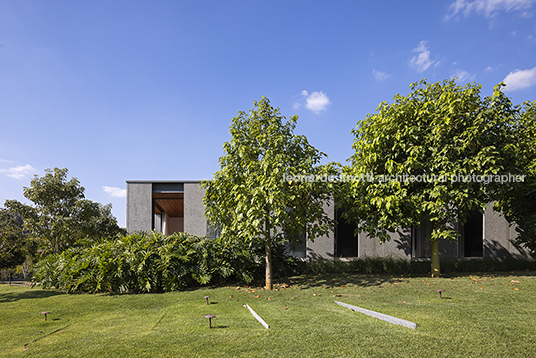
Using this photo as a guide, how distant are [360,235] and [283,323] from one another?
8727 millimetres

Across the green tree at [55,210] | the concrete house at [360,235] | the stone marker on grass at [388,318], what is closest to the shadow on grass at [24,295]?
the concrete house at [360,235]

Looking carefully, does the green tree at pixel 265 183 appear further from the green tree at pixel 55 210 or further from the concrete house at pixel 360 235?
the green tree at pixel 55 210

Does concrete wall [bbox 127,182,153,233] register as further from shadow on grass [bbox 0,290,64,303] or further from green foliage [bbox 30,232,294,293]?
shadow on grass [bbox 0,290,64,303]

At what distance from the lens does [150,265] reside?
9.66 meters

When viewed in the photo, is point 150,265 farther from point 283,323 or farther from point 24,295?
point 283,323

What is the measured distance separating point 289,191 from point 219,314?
3.96m

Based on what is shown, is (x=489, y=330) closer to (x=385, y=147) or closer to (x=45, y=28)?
(x=385, y=147)

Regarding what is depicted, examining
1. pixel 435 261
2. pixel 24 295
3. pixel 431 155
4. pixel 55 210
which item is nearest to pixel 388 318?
pixel 431 155

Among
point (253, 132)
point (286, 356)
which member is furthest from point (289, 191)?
point (286, 356)

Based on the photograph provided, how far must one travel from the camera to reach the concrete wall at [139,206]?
14000 millimetres

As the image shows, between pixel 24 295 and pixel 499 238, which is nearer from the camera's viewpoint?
pixel 24 295

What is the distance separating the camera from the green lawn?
4.27 m

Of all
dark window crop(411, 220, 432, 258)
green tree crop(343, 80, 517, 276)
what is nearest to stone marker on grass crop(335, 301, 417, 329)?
green tree crop(343, 80, 517, 276)

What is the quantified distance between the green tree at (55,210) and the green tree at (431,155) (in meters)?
14.5
